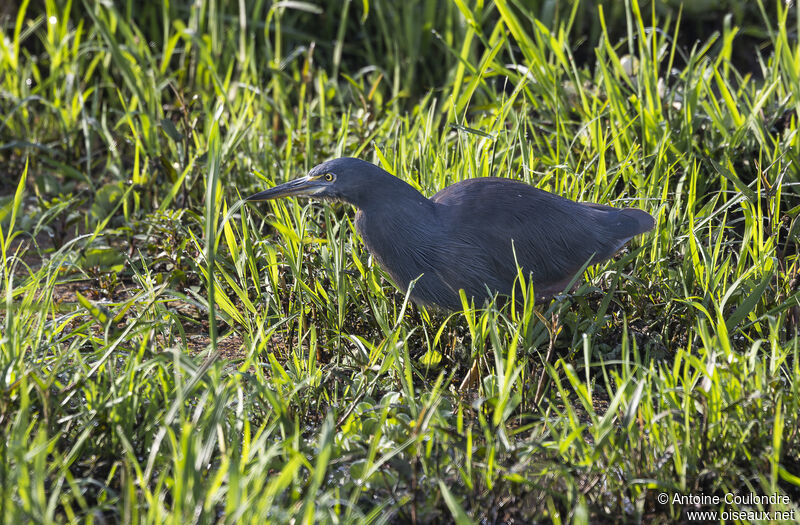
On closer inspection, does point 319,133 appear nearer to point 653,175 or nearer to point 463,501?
point 653,175

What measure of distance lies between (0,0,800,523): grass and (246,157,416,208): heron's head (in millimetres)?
201

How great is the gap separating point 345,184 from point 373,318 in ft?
1.48

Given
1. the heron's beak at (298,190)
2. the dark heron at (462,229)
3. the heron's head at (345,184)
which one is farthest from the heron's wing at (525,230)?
the heron's beak at (298,190)

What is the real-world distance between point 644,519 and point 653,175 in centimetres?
135

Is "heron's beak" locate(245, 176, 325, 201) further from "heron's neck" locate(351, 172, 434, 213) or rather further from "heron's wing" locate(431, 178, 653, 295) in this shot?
"heron's wing" locate(431, 178, 653, 295)

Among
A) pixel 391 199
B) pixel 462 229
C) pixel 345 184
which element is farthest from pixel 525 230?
pixel 345 184

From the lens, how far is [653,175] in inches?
118

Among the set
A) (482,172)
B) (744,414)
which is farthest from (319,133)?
(744,414)

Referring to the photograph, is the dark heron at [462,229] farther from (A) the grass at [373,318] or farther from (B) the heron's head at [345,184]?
(A) the grass at [373,318]

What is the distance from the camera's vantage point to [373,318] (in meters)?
2.75

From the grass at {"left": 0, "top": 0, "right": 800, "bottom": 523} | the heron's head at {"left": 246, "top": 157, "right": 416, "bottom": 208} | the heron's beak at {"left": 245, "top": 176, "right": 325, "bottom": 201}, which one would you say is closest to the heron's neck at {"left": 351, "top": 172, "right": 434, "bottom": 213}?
the heron's head at {"left": 246, "top": 157, "right": 416, "bottom": 208}

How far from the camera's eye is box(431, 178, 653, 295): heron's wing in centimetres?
256

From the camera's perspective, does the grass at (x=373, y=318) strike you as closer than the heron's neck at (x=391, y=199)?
Yes

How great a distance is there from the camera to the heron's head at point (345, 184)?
8.25 ft
